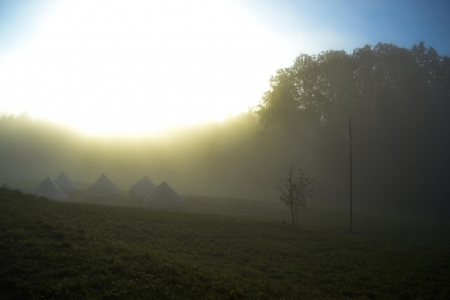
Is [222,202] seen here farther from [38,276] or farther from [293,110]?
[38,276]

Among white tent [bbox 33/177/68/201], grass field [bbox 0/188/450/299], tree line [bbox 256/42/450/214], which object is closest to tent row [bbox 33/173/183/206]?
white tent [bbox 33/177/68/201]

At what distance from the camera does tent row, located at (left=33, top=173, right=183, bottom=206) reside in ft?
89.6

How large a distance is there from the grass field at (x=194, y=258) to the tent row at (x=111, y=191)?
902 centimetres

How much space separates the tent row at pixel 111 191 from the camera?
27312mm

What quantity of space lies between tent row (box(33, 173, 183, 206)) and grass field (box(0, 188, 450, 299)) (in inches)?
355

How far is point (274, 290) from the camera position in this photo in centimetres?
841

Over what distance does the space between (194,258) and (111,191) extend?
77.0ft

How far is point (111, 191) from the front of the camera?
32.7 m

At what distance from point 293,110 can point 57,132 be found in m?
63.5

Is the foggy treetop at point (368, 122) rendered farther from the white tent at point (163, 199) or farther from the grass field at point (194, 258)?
the grass field at point (194, 258)

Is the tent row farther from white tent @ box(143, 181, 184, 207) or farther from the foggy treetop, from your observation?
the foggy treetop

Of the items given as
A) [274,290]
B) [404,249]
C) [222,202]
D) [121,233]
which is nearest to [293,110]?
[222,202]

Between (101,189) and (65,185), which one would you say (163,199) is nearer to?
(101,189)

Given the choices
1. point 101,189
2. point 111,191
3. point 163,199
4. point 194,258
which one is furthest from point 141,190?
point 194,258
